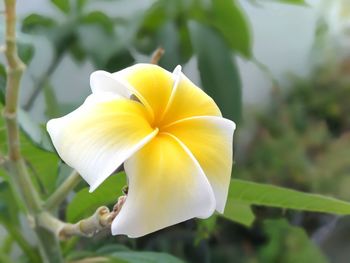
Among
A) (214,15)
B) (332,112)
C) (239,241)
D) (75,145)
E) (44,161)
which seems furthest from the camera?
(332,112)

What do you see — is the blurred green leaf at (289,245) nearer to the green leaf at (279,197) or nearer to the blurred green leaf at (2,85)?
the green leaf at (279,197)

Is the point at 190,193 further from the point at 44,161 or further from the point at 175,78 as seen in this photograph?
the point at 44,161

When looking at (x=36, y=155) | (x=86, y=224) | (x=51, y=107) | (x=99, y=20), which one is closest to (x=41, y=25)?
(x=99, y=20)

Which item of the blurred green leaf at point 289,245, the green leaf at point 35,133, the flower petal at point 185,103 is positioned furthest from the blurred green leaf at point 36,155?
the blurred green leaf at point 289,245

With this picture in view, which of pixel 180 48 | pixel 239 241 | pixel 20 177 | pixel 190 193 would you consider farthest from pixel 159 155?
pixel 239 241

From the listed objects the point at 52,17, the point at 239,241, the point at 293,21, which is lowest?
the point at 239,241

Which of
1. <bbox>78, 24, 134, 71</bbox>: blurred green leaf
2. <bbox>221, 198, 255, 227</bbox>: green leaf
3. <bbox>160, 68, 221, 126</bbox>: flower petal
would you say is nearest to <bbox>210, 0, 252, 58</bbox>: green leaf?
<bbox>78, 24, 134, 71</bbox>: blurred green leaf

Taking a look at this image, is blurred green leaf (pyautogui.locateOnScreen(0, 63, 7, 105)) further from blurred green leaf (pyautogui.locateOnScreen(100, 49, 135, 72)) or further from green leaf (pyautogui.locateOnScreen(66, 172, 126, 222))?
blurred green leaf (pyautogui.locateOnScreen(100, 49, 135, 72))

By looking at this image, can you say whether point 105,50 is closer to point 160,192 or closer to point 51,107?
point 51,107
